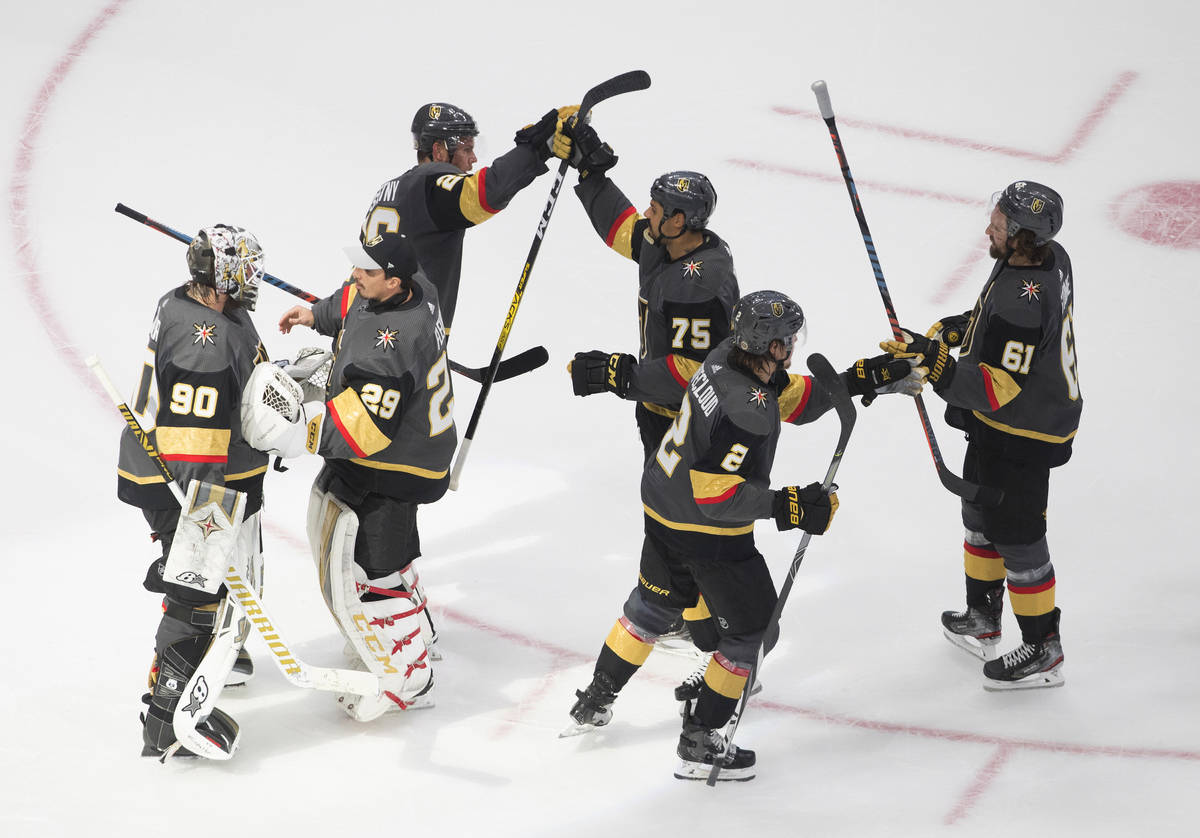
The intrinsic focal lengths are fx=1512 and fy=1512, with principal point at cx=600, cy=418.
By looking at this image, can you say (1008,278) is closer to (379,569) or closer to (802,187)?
(379,569)

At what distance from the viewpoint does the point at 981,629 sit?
189 inches

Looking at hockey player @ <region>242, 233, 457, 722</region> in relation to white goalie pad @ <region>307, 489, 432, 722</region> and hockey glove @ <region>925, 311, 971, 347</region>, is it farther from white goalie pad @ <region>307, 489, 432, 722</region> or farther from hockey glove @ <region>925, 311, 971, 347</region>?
hockey glove @ <region>925, 311, 971, 347</region>

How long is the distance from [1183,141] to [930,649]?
13.0ft

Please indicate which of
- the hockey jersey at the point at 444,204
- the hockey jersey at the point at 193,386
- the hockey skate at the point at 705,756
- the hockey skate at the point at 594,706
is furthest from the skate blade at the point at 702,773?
the hockey jersey at the point at 444,204

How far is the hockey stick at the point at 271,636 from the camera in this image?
377cm

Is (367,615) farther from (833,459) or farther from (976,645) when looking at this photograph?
(976,645)

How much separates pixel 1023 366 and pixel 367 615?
78.2 inches

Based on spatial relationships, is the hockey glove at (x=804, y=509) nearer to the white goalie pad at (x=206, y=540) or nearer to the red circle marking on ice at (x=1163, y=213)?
the white goalie pad at (x=206, y=540)

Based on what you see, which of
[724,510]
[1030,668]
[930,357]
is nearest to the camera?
[724,510]

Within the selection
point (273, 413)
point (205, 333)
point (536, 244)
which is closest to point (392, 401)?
point (273, 413)

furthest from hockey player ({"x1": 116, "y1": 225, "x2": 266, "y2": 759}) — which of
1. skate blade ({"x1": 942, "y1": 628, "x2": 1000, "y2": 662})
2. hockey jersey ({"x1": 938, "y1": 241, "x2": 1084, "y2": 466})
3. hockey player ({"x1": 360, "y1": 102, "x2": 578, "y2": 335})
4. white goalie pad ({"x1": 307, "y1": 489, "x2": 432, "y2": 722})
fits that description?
skate blade ({"x1": 942, "y1": 628, "x2": 1000, "y2": 662})

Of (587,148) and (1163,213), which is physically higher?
(1163,213)

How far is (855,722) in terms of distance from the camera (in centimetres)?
445

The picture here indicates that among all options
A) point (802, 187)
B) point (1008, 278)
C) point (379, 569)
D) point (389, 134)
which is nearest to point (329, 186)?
point (389, 134)
